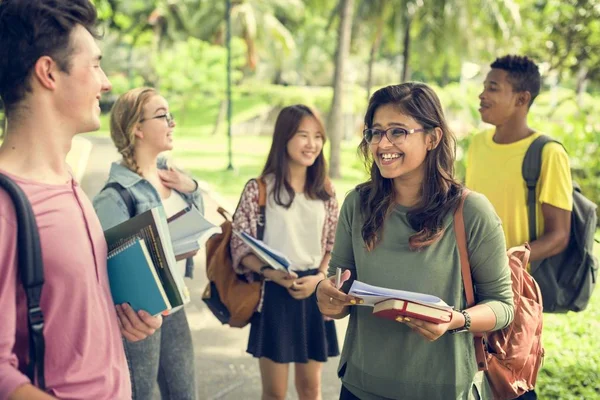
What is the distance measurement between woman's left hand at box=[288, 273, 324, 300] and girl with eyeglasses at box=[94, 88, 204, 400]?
61cm

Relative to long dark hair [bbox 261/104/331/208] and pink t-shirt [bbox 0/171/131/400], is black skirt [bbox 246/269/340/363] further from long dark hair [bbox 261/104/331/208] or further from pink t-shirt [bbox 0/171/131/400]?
pink t-shirt [bbox 0/171/131/400]

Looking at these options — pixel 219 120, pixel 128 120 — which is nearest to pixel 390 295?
pixel 128 120

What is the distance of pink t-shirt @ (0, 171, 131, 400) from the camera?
1572mm

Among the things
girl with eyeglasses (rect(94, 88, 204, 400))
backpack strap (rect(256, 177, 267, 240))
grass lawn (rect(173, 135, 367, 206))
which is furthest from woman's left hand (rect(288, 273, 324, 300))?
grass lawn (rect(173, 135, 367, 206))

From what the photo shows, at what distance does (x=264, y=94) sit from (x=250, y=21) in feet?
28.7

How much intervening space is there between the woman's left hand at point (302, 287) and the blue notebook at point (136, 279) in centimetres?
184

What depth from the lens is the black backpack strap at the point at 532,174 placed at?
3.60 meters

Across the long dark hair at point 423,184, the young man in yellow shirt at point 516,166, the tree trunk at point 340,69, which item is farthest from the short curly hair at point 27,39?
the tree trunk at point 340,69

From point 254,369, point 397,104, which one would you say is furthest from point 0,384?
point 254,369

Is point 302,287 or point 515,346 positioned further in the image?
point 302,287

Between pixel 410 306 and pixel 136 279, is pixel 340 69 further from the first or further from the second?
pixel 136 279

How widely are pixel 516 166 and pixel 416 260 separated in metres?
1.48

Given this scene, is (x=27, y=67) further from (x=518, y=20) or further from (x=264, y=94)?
(x=264, y=94)

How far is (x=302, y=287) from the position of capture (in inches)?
147
